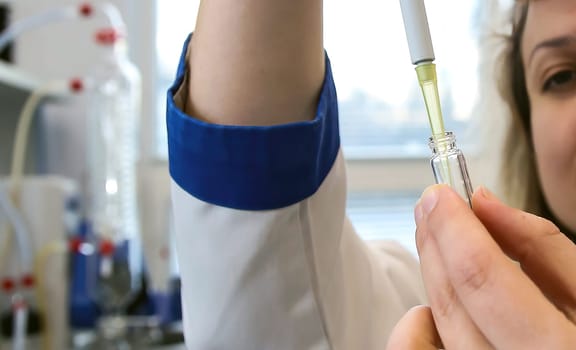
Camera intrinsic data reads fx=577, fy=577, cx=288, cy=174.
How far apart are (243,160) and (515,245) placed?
19 cm

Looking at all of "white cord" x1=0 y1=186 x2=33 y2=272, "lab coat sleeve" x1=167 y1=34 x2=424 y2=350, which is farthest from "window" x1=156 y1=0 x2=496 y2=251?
"lab coat sleeve" x1=167 y1=34 x2=424 y2=350

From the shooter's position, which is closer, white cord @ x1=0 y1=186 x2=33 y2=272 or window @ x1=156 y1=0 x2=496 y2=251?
white cord @ x1=0 y1=186 x2=33 y2=272

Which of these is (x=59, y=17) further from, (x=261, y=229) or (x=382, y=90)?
(x=261, y=229)

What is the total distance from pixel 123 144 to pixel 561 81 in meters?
0.99

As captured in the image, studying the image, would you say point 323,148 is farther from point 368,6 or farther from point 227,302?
point 368,6

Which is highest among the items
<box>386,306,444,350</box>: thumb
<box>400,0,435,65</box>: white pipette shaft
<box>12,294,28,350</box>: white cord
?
<box>400,0,435,65</box>: white pipette shaft

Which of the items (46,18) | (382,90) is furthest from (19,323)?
(382,90)

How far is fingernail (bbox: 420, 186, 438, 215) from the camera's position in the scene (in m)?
0.35

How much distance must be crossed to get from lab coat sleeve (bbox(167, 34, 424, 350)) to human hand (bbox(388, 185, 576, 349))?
115 millimetres

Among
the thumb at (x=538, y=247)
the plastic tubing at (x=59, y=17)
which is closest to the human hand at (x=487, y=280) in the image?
the thumb at (x=538, y=247)

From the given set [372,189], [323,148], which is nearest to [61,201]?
[372,189]

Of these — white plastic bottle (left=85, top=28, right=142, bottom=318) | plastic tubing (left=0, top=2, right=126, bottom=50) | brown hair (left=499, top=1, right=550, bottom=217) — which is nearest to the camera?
brown hair (left=499, top=1, right=550, bottom=217)

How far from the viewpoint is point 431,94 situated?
38 centimetres

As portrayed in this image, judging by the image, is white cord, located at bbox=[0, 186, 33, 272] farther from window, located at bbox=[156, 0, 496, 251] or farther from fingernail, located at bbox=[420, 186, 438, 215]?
fingernail, located at bbox=[420, 186, 438, 215]
